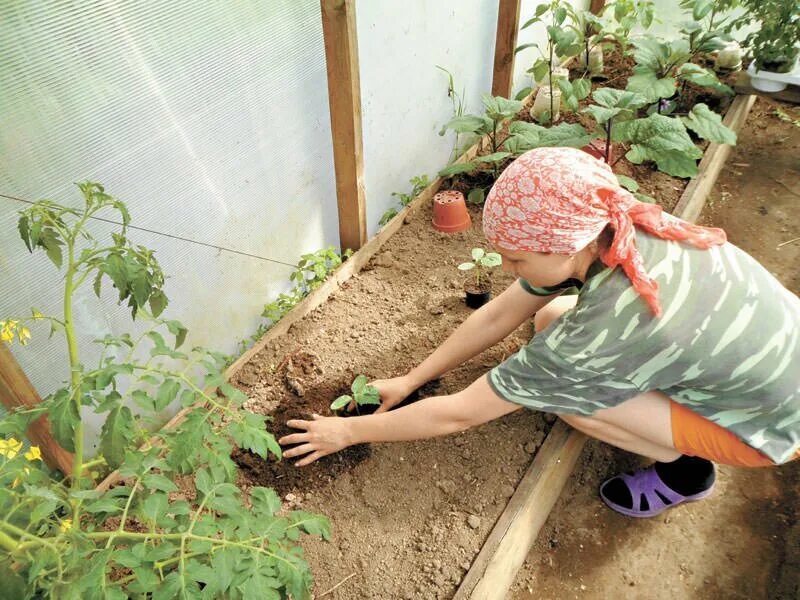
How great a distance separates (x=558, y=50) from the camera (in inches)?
129

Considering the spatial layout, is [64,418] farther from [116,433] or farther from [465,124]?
[465,124]

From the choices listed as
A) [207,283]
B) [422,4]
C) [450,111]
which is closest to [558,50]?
[450,111]

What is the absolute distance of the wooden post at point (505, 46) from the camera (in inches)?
130

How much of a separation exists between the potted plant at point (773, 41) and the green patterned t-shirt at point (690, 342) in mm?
2898

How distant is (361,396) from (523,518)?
0.63 metres

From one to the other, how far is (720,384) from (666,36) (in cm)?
421

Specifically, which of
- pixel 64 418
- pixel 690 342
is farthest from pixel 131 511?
pixel 690 342

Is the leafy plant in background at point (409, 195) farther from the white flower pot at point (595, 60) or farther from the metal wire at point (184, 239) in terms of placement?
the white flower pot at point (595, 60)

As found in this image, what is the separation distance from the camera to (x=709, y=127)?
2.71m

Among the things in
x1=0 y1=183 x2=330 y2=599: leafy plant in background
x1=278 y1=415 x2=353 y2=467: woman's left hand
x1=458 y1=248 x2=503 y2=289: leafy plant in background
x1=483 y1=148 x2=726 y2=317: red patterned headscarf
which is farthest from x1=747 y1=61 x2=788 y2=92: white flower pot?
Answer: x1=0 y1=183 x2=330 y2=599: leafy plant in background

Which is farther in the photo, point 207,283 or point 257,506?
point 207,283

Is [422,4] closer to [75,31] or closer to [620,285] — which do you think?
[75,31]

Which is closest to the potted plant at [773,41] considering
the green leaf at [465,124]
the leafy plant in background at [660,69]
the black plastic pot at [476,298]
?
the leafy plant in background at [660,69]

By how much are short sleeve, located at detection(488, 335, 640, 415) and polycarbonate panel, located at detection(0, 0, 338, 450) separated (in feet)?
3.68
